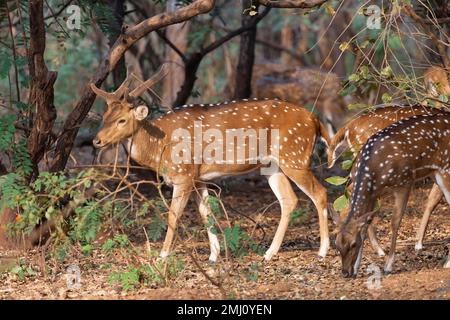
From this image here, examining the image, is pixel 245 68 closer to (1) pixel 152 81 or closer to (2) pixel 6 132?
(1) pixel 152 81

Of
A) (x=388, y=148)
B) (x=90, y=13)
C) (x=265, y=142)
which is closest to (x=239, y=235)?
(x=388, y=148)

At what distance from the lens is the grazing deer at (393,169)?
793 centimetres

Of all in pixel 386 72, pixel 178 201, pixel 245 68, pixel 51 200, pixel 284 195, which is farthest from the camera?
pixel 245 68

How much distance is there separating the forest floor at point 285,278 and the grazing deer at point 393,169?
35 cm

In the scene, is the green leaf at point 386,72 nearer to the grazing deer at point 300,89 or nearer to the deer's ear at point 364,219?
the deer's ear at point 364,219

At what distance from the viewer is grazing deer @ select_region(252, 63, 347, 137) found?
17.2 metres

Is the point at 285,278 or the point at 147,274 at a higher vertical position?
the point at 147,274

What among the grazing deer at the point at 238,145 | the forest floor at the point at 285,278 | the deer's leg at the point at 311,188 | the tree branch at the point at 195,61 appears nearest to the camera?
the forest floor at the point at 285,278

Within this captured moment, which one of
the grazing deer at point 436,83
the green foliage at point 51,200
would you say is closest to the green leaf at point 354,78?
the grazing deer at point 436,83

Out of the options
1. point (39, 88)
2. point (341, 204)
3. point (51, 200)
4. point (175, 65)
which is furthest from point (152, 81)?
point (175, 65)

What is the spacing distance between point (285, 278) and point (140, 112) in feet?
7.51

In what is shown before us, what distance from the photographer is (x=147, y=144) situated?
981cm

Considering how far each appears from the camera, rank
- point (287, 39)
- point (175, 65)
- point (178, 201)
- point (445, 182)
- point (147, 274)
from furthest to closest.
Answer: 1. point (287, 39)
2. point (175, 65)
3. point (178, 201)
4. point (445, 182)
5. point (147, 274)

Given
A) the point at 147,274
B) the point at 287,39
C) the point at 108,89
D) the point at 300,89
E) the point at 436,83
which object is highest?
the point at 287,39
